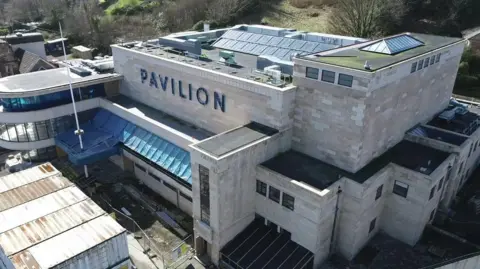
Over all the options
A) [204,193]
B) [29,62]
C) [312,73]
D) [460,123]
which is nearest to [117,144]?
[204,193]

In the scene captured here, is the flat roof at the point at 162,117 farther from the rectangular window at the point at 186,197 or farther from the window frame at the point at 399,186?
the window frame at the point at 399,186

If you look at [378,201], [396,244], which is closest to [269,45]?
[378,201]

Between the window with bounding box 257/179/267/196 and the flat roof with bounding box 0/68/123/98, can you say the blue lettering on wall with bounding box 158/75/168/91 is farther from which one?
the window with bounding box 257/179/267/196

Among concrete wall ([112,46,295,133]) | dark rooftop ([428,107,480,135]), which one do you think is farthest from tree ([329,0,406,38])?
concrete wall ([112,46,295,133])

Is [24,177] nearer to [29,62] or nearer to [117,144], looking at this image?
[117,144]

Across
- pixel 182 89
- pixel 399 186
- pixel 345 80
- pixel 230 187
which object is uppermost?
pixel 345 80
